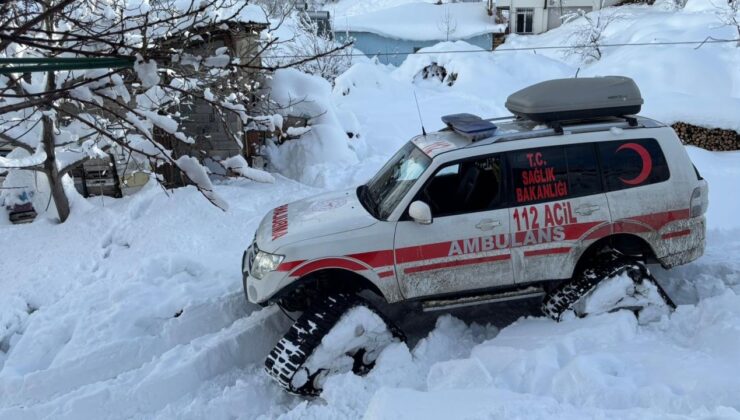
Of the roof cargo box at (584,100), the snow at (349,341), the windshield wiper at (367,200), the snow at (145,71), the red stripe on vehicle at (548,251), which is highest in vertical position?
the snow at (145,71)

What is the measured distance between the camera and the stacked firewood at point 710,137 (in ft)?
37.2

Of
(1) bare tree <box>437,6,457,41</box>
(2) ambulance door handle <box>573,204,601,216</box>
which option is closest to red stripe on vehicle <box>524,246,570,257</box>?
(2) ambulance door handle <box>573,204,601,216</box>

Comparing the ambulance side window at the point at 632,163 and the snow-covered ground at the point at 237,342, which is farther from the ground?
the ambulance side window at the point at 632,163

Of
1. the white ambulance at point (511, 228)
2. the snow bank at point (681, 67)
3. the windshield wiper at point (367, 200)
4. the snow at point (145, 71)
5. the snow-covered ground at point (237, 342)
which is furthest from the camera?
the snow bank at point (681, 67)

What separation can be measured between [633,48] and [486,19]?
60.4ft

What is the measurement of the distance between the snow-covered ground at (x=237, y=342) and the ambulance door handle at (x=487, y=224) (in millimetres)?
909

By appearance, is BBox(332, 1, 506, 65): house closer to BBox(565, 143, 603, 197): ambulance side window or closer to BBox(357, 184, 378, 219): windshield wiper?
BBox(357, 184, 378, 219): windshield wiper

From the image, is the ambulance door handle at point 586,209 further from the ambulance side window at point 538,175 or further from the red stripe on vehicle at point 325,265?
the red stripe on vehicle at point 325,265

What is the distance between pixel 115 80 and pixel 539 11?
36.2 metres

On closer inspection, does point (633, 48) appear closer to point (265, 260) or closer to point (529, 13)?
point (529, 13)

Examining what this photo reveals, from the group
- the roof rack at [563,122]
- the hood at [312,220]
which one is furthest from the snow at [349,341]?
the roof rack at [563,122]

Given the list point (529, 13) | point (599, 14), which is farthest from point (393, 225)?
point (529, 13)

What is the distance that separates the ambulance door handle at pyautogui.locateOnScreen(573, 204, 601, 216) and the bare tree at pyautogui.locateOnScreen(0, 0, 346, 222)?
284cm

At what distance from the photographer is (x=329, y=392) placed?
4.45 m
